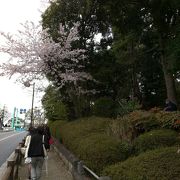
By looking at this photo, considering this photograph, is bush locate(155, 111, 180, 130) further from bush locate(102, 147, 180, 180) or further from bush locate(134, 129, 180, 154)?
bush locate(102, 147, 180, 180)

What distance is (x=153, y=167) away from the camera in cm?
608

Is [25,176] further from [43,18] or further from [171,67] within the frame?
[43,18]

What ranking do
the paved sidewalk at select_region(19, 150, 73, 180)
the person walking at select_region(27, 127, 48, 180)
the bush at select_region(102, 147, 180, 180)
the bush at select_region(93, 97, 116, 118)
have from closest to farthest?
the bush at select_region(102, 147, 180, 180) → the person walking at select_region(27, 127, 48, 180) → the paved sidewalk at select_region(19, 150, 73, 180) → the bush at select_region(93, 97, 116, 118)

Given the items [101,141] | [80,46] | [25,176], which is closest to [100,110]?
[80,46]

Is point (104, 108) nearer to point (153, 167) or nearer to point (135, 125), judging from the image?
point (135, 125)

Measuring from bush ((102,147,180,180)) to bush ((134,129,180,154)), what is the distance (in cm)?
175

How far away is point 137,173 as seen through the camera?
20.4ft

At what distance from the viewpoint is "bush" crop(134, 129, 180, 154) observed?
8.53 m

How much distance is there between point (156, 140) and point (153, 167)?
2621 millimetres

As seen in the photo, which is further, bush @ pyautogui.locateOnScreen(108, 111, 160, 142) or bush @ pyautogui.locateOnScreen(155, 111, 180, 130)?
bush @ pyautogui.locateOnScreen(108, 111, 160, 142)

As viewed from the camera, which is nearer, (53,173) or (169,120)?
(169,120)

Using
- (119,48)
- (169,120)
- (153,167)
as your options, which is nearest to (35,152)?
(169,120)

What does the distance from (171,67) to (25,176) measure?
7.15 m

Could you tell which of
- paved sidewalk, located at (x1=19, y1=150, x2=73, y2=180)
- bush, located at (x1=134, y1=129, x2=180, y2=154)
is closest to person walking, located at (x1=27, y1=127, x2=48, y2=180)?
paved sidewalk, located at (x1=19, y1=150, x2=73, y2=180)
